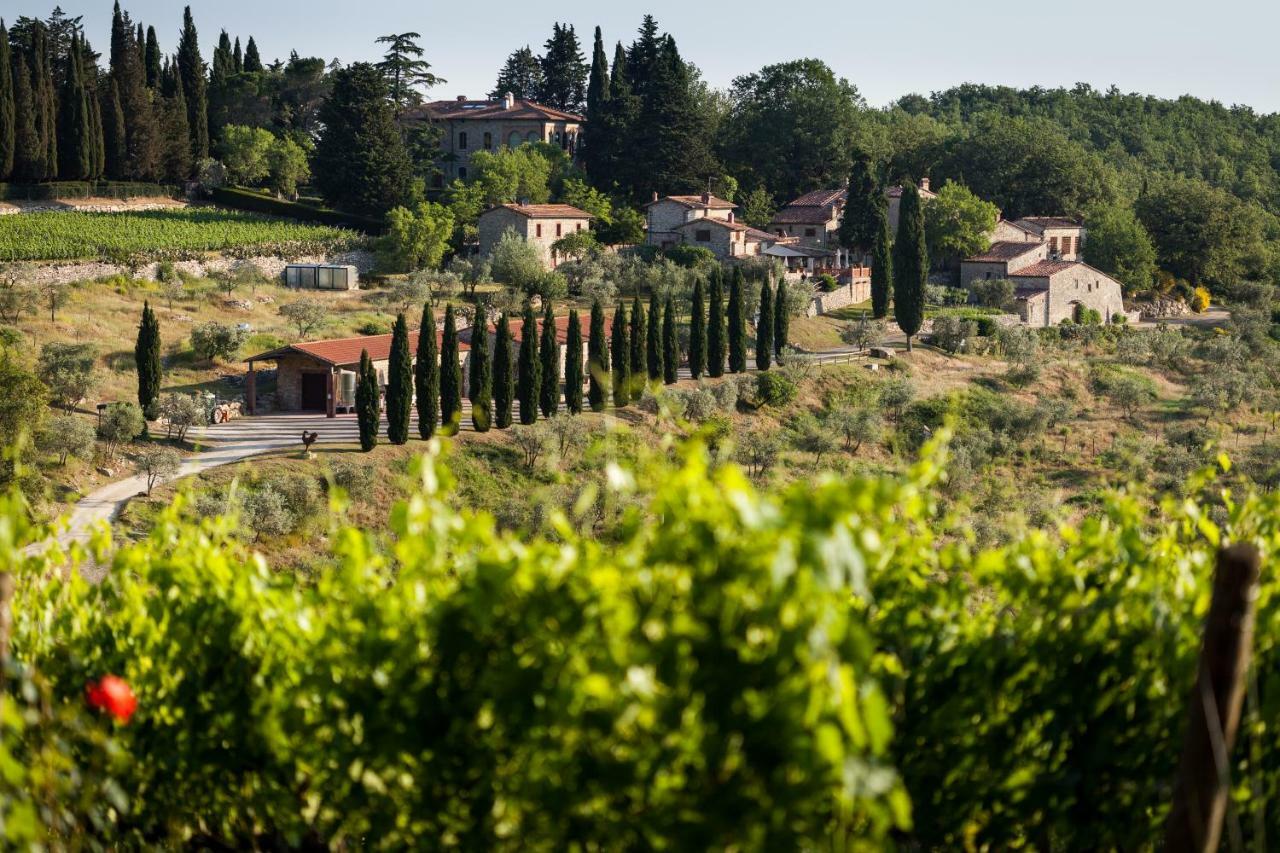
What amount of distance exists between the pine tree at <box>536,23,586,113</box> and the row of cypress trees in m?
52.5

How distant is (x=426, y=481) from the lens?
6.31 metres

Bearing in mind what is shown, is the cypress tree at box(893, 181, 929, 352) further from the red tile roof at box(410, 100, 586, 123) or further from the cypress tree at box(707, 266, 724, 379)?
the red tile roof at box(410, 100, 586, 123)

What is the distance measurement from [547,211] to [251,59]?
123 ft

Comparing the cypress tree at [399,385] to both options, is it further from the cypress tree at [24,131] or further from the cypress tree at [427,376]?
the cypress tree at [24,131]

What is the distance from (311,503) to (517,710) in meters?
30.0

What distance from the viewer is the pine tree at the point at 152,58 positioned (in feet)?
272

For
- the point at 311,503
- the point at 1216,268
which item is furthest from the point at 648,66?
the point at 311,503

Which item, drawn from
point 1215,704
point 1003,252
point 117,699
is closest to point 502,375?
point 117,699

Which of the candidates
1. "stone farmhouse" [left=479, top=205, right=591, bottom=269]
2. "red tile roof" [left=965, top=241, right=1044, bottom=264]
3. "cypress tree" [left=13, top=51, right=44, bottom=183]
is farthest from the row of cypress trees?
"cypress tree" [left=13, top=51, right=44, bottom=183]

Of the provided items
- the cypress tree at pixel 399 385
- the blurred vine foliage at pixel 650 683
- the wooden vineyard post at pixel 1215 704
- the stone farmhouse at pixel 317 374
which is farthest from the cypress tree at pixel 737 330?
the wooden vineyard post at pixel 1215 704

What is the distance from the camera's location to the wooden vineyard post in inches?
248

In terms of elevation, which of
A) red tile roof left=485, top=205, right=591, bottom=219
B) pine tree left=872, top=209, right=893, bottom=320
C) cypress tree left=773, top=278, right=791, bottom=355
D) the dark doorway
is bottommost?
the dark doorway

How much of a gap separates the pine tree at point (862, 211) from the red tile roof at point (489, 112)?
23.7 metres

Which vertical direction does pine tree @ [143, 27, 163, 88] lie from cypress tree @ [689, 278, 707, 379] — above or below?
above
